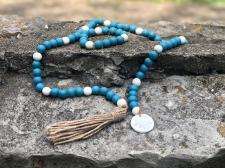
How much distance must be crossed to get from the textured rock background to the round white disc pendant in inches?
1.0

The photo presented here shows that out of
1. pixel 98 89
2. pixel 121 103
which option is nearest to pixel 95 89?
pixel 98 89

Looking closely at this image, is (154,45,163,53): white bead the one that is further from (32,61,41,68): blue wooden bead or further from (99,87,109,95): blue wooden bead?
(32,61,41,68): blue wooden bead

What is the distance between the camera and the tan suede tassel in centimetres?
224

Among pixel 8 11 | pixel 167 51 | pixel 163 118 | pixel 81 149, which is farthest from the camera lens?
pixel 8 11

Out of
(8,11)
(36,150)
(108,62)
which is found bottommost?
(8,11)

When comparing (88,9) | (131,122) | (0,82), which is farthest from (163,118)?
(88,9)

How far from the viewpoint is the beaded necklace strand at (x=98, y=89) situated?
227 cm

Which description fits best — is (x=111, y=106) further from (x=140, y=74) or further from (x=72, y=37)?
(x=72, y=37)

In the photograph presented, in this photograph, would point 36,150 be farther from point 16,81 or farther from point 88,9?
point 88,9

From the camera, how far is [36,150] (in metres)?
2.24

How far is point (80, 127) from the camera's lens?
2.27 m

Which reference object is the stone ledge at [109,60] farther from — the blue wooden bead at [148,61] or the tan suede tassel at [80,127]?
the tan suede tassel at [80,127]

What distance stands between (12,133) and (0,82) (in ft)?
1.01

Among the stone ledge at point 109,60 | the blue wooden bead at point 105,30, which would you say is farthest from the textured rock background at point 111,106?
the blue wooden bead at point 105,30
